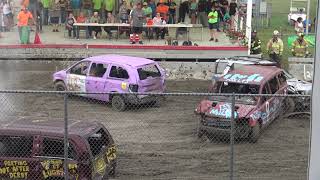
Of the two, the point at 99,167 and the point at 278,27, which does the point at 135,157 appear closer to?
the point at 99,167

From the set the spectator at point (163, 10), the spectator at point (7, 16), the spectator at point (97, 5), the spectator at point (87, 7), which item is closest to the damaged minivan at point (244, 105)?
the spectator at point (163, 10)

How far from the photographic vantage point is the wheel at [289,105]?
14615 mm

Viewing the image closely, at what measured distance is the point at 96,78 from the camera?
59.1 feet

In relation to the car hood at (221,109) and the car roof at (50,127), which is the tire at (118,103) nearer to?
the car hood at (221,109)

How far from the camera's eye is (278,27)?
116 feet

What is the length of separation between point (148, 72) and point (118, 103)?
193 cm

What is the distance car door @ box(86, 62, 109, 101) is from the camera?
17875 millimetres

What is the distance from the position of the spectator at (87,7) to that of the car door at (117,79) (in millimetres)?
9736

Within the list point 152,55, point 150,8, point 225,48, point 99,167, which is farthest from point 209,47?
point 99,167

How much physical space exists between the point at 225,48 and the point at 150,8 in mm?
4541

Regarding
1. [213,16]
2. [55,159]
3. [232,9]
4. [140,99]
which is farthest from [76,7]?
[55,159]

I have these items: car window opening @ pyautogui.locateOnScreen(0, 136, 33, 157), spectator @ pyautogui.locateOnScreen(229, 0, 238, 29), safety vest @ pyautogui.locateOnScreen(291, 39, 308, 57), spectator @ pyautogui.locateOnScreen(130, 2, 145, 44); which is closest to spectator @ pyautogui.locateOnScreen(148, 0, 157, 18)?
spectator @ pyautogui.locateOnScreen(130, 2, 145, 44)

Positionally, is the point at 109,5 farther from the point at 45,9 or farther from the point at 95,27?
the point at 45,9

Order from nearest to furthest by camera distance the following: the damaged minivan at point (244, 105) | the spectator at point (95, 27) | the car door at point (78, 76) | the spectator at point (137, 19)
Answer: the damaged minivan at point (244, 105)
the car door at point (78, 76)
the spectator at point (137, 19)
the spectator at point (95, 27)
